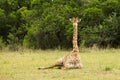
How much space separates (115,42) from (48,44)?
177 inches

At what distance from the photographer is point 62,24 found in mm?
23281

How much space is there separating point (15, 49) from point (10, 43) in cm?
209

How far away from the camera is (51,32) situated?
2362 cm

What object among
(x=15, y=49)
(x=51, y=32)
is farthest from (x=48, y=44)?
(x=15, y=49)

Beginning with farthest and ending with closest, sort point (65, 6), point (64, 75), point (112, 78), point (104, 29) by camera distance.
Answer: point (65, 6) < point (104, 29) < point (64, 75) < point (112, 78)

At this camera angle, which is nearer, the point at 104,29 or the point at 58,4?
the point at 104,29

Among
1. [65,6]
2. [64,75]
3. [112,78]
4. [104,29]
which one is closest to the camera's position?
[112,78]

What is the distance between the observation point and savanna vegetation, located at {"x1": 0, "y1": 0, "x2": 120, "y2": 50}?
2266 centimetres

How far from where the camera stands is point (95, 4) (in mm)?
23625

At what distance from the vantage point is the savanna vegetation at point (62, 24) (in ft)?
74.3

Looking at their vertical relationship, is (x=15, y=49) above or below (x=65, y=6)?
below

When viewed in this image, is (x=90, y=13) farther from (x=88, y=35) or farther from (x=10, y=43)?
(x=10, y=43)

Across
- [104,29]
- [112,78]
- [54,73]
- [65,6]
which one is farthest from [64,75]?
[65,6]

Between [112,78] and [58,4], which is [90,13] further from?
[112,78]
